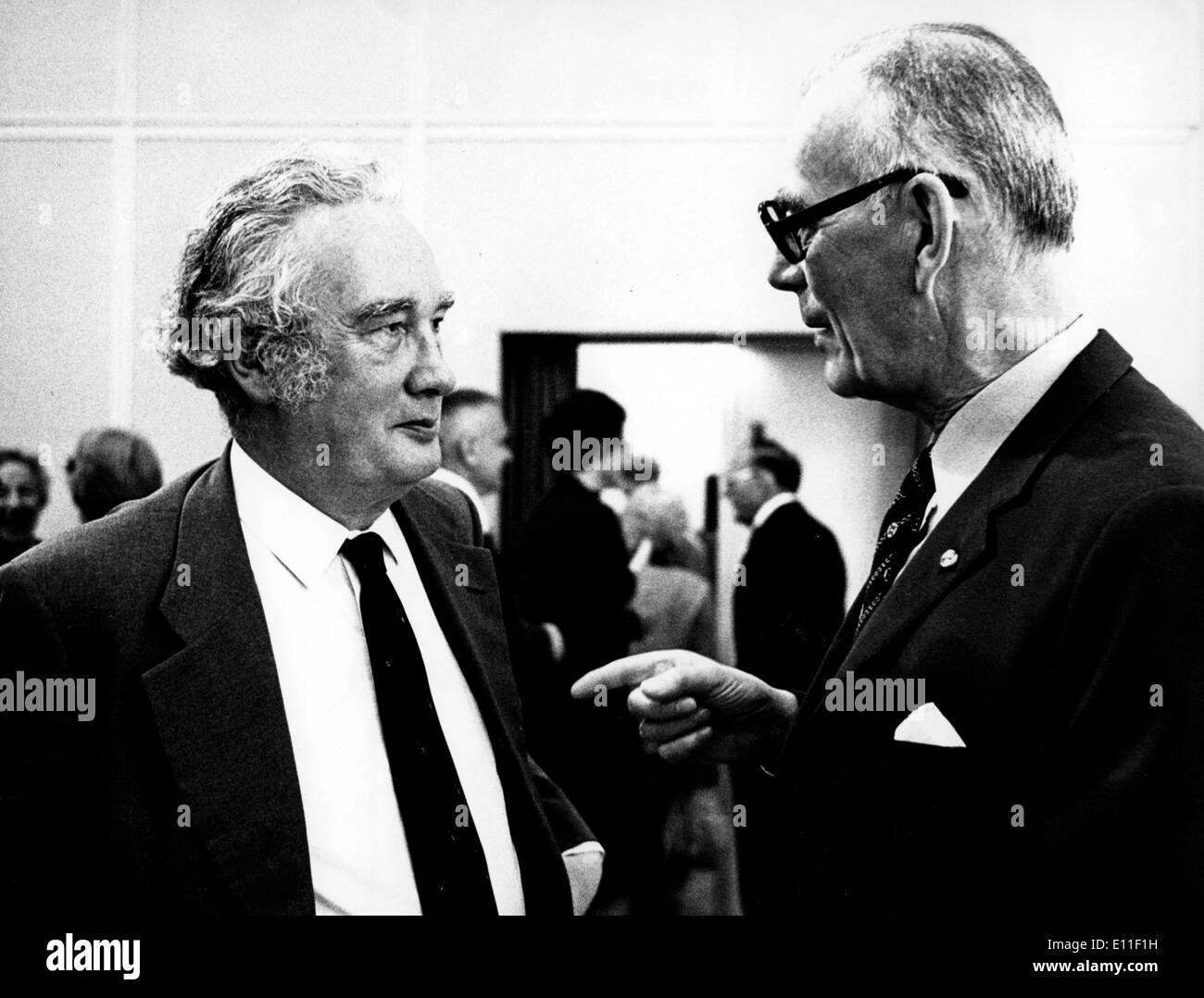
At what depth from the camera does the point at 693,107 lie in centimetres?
187

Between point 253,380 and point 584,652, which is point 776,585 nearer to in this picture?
point 584,652

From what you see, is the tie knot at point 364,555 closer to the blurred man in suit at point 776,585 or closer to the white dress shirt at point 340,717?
the white dress shirt at point 340,717

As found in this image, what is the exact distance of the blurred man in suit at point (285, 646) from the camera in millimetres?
1482

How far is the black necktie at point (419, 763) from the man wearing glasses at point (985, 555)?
0.30 metres

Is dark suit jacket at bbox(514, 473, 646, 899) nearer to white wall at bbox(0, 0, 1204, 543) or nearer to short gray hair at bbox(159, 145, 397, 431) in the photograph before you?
white wall at bbox(0, 0, 1204, 543)

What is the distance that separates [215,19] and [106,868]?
1301 millimetres

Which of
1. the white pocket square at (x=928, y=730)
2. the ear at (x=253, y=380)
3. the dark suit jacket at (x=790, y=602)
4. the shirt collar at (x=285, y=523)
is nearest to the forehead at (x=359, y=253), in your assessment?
the ear at (x=253, y=380)

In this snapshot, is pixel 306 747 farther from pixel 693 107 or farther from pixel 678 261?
pixel 693 107

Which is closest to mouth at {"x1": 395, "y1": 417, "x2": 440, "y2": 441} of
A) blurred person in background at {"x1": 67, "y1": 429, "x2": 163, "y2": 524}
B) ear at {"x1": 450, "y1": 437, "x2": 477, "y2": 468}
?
ear at {"x1": 450, "y1": 437, "x2": 477, "y2": 468}

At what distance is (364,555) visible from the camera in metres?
1.65

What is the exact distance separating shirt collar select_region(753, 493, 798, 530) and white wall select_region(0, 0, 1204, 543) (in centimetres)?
40

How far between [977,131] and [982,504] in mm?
469

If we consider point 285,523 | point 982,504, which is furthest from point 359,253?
point 982,504
